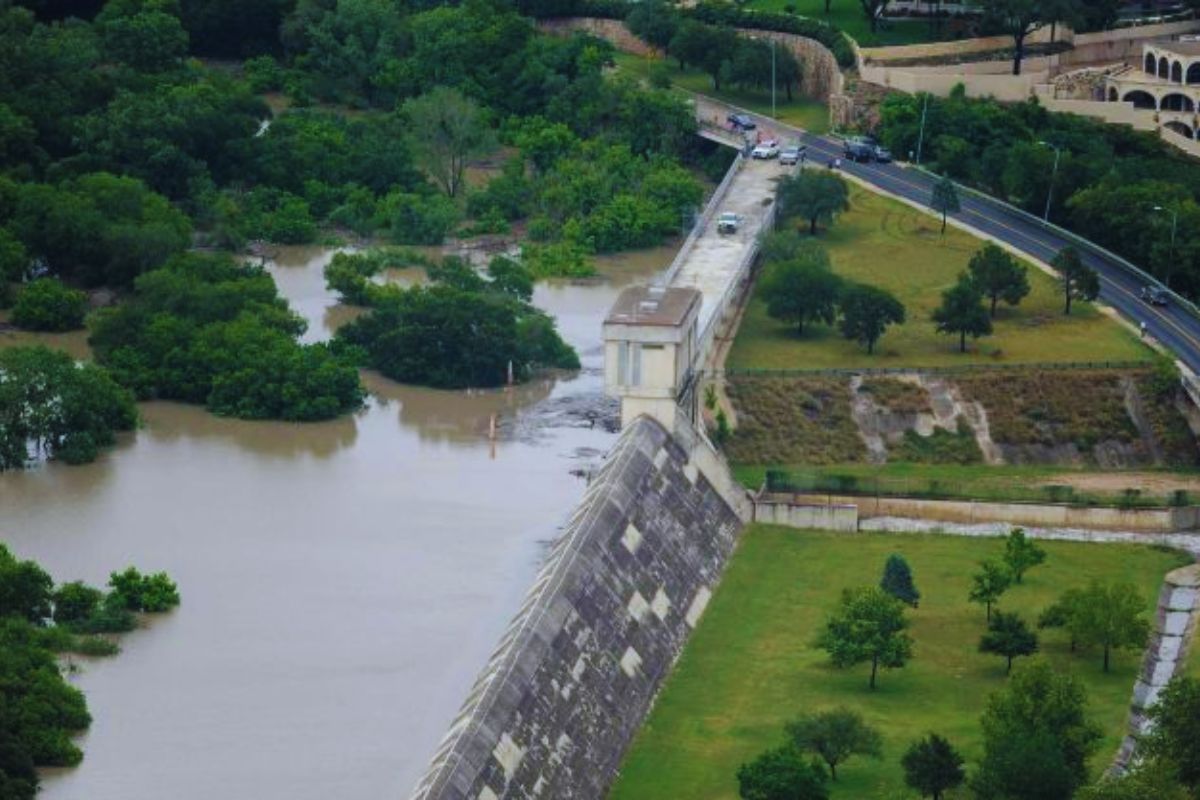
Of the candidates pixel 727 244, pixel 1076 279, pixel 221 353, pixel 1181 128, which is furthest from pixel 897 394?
pixel 1181 128

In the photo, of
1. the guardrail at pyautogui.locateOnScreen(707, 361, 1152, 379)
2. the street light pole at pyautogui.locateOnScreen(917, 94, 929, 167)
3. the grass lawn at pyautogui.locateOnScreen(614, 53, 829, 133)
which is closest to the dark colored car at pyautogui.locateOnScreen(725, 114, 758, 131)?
the grass lawn at pyautogui.locateOnScreen(614, 53, 829, 133)

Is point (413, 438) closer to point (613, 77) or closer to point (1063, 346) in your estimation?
point (1063, 346)

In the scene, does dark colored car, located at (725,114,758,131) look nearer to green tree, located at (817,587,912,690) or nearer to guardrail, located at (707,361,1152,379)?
guardrail, located at (707,361,1152,379)

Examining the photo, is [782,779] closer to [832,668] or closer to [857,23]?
[832,668]

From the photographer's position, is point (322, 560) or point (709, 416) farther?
point (709, 416)

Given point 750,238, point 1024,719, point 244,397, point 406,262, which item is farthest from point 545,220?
point 1024,719
